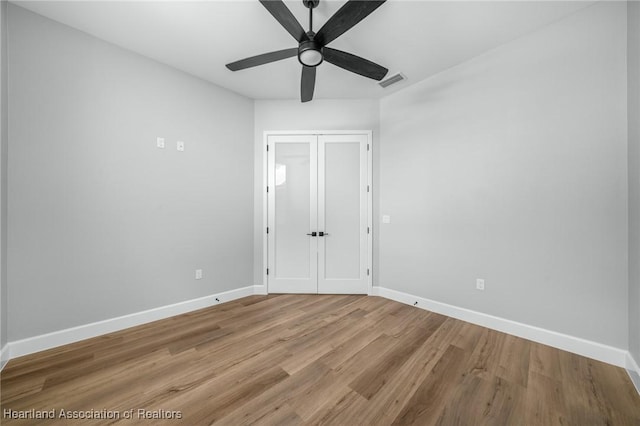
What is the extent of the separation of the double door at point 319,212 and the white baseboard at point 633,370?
241cm

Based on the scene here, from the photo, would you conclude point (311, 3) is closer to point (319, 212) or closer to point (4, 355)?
point (319, 212)

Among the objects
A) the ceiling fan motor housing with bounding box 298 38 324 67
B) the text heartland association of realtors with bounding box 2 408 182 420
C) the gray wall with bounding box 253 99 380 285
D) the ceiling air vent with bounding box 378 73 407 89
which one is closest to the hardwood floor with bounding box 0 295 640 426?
the text heartland association of realtors with bounding box 2 408 182 420

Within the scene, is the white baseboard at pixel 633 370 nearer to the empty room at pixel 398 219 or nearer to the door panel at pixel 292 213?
the empty room at pixel 398 219

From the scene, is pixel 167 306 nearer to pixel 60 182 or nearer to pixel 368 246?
pixel 60 182

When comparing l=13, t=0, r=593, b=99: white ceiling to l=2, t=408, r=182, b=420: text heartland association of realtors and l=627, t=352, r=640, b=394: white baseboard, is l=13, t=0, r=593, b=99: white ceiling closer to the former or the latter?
l=627, t=352, r=640, b=394: white baseboard

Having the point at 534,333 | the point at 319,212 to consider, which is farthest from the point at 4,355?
the point at 534,333

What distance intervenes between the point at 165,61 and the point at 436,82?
10.7ft

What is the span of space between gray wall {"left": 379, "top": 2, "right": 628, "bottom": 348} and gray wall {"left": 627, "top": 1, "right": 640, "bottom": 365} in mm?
61

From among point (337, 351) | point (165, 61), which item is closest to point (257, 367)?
point (337, 351)

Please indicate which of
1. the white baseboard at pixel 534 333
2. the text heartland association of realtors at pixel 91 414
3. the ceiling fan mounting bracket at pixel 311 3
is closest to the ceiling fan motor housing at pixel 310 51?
the ceiling fan mounting bracket at pixel 311 3

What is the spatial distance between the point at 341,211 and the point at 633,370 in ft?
9.75

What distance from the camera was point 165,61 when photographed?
2.76 metres

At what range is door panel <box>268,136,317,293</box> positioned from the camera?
360cm

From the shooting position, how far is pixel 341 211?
11.8 ft
